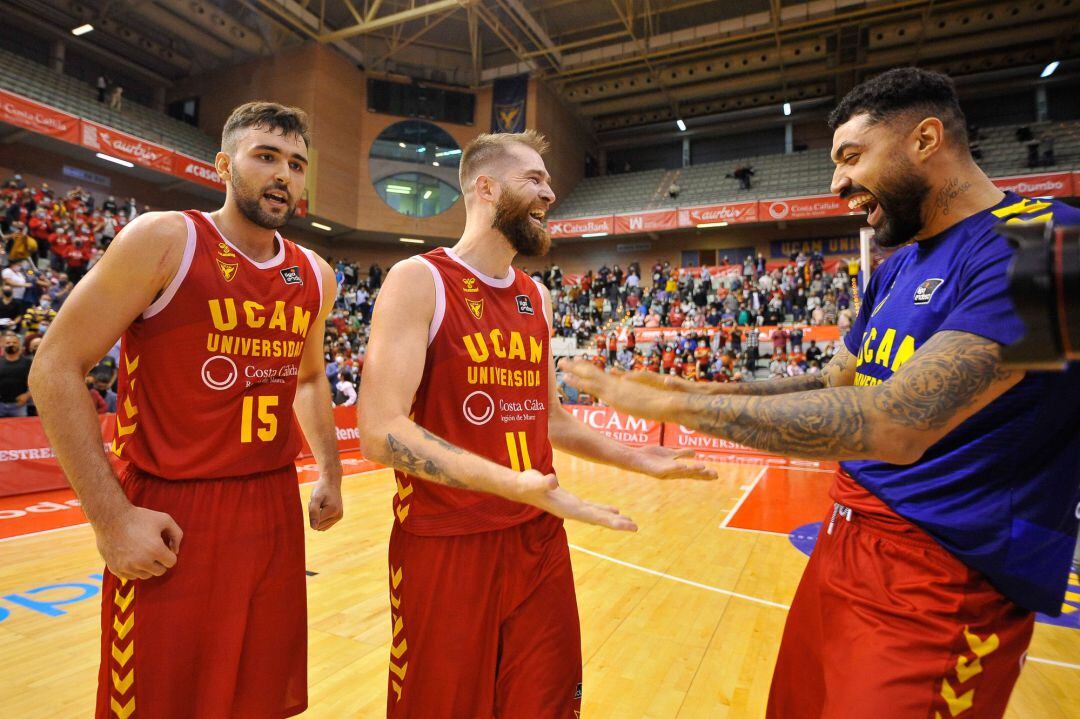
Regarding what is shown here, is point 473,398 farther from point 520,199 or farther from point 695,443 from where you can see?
point 695,443

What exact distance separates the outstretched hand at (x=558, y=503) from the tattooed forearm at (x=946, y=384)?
0.67 metres

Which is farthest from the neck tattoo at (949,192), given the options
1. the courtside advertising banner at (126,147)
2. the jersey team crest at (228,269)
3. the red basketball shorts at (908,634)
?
the courtside advertising banner at (126,147)

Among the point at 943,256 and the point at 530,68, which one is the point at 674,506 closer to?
the point at 943,256

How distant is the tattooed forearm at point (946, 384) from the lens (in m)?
1.30

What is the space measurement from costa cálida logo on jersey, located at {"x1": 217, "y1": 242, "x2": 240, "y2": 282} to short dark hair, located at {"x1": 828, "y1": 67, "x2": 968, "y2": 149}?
1.99 meters

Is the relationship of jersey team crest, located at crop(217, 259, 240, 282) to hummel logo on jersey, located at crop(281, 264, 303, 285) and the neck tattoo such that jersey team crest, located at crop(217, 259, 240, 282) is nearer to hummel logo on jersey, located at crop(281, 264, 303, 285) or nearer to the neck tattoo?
hummel logo on jersey, located at crop(281, 264, 303, 285)

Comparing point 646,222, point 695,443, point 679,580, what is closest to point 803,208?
point 646,222

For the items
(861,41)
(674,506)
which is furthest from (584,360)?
(861,41)

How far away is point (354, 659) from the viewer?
358 centimetres

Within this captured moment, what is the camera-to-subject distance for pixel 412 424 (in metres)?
1.71

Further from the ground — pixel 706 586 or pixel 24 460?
pixel 24 460

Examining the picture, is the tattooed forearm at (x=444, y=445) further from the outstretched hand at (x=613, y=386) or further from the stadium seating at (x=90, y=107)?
the stadium seating at (x=90, y=107)

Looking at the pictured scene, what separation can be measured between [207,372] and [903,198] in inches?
87.4

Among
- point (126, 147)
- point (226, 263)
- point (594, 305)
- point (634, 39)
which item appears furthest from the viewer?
point (594, 305)
